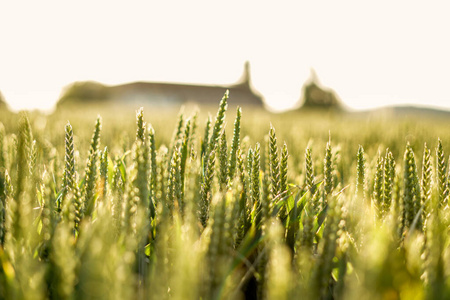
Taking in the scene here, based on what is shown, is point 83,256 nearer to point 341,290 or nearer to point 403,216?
point 341,290

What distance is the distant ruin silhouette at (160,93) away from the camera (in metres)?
35.8

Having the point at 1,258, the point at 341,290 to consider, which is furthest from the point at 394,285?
the point at 1,258

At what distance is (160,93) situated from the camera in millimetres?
39781

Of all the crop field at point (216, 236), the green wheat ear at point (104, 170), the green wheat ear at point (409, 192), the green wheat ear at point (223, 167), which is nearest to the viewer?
the crop field at point (216, 236)

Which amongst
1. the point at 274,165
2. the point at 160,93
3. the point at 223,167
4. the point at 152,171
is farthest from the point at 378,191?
the point at 160,93

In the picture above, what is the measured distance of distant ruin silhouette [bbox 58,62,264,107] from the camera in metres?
35.8

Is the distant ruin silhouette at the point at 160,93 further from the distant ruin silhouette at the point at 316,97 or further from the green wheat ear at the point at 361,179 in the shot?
the green wheat ear at the point at 361,179

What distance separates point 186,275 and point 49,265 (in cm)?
38

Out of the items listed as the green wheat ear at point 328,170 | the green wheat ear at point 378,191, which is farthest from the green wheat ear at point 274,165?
→ the green wheat ear at point 378,191

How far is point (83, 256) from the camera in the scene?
0.61m

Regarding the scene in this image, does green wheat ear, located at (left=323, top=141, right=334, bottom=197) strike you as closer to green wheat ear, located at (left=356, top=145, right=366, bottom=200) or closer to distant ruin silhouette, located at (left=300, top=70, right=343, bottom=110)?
green wheat ear, located at (left=356, top=145, right=366, bottom=200)

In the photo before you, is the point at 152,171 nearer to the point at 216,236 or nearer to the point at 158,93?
the point at 216,236

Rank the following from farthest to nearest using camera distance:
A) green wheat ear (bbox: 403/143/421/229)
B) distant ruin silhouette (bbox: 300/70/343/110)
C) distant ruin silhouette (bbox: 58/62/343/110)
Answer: distant ruin silhouette (bbox: 58/62/343/110), distant ruin silhouette (bbox: 300/70/343/110), green wheat ear (bbox: 403/143/421/229)

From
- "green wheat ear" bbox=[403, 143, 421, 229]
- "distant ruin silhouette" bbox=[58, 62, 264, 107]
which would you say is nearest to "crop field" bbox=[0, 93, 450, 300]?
"green wheat ear" bbox=[403, 143, 421, 229]
